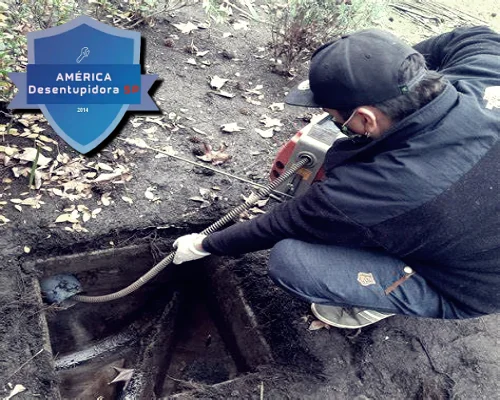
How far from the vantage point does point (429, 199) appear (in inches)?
84.4

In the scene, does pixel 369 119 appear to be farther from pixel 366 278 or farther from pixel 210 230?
pixel 210 230

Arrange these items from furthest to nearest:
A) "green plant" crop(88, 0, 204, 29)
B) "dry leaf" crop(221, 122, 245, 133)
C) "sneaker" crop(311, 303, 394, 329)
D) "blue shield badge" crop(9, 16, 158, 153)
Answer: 1. "green plant" crop(88, 0, 204, 29)
2. "dry leaf" crop(221, 122, 245, 133)
3. "sneaker" crop(311, 303, 394, 329)
4. "blue shield badge" crop(9, 16, 158, 153)

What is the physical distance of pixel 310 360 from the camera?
282cm

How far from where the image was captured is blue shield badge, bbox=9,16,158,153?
8.35ft

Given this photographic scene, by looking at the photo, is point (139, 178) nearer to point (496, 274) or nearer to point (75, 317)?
point (75, 317)

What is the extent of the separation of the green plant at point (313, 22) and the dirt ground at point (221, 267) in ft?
3.28

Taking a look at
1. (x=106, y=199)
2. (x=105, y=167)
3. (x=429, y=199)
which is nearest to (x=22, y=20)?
(x=105, y=167)

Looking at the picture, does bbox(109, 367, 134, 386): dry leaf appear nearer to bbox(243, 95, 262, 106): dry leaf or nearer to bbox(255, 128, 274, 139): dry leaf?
bbox(255, 128, 274, 139): dry leaf

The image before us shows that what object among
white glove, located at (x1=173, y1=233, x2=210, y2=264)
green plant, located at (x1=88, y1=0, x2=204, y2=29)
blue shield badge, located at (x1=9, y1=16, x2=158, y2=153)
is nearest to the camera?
blue shield badge, located at (x1=9, y1=16, x2=158, y2=153)

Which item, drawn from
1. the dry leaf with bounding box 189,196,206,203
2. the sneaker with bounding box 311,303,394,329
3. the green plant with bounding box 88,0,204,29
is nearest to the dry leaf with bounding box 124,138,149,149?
the dry leaf with bounding box 189,196,206,203

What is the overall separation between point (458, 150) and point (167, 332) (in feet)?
7.96

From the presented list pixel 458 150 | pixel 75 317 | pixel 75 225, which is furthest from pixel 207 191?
pixel 458 150

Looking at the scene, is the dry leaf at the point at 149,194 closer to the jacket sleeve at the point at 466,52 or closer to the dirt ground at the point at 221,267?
the dirt ground at the point at 221,267

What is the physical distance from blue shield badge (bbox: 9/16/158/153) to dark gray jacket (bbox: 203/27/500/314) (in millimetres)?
1020
